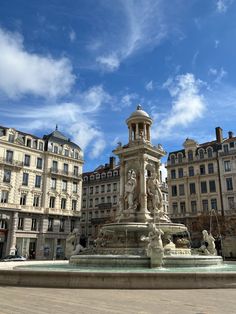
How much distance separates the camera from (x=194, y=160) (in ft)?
210

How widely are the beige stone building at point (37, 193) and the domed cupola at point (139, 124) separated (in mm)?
30464

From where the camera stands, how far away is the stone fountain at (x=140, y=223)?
15477 mm

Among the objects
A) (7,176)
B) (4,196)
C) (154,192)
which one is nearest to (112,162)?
(7,176)

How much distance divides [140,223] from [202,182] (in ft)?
145

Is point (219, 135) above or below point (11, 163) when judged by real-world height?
above

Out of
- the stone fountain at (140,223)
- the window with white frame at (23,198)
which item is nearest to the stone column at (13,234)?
the window with white frame at (23,198)

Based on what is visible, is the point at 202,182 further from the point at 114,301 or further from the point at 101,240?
the point at 114,301

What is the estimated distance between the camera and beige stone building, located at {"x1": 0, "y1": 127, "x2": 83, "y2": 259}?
5094cm

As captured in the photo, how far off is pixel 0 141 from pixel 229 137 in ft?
139

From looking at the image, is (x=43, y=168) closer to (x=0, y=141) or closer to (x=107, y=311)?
(x=0, y=141)

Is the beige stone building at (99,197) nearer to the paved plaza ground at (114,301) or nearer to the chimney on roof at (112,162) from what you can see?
the chimney on roof at (112,162)

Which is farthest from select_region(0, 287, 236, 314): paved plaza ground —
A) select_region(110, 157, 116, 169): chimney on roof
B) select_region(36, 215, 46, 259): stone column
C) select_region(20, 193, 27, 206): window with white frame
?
select_region(110, 157, 116, 169): chimney on roof

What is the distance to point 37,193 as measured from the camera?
5584cm

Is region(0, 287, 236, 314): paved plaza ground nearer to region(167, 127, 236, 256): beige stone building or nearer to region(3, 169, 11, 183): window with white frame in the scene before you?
region(3, 169, 11, 183): window with white frame
